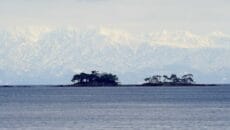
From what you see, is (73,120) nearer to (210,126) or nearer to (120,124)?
(120,124)

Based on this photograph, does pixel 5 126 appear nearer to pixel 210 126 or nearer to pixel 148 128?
pixel 148 128

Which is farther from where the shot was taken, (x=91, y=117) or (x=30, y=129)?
(x=91, y=117)

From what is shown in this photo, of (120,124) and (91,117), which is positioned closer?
(120,124)

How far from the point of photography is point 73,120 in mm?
109125

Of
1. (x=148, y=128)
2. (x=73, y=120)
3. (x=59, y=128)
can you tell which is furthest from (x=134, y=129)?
(x=73, y=120)

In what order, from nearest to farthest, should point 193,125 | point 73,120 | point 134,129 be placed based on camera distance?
point 134,129
point 193,125
point 73,120

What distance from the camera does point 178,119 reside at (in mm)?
111125

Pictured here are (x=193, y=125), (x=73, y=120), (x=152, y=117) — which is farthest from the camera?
(x=152, y=117)

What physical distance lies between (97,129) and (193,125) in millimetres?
13129

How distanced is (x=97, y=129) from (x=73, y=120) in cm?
1528

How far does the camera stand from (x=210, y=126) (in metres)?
98.5

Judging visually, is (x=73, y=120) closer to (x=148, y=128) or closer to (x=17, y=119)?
(x=17, y=119)

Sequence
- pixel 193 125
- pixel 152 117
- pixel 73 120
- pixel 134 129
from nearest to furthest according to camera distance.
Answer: pixel 134 129 < pixel 193 125 < pixel 73 120 < pixel 152 117

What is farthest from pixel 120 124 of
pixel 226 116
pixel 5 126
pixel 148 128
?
pixel 226 116
